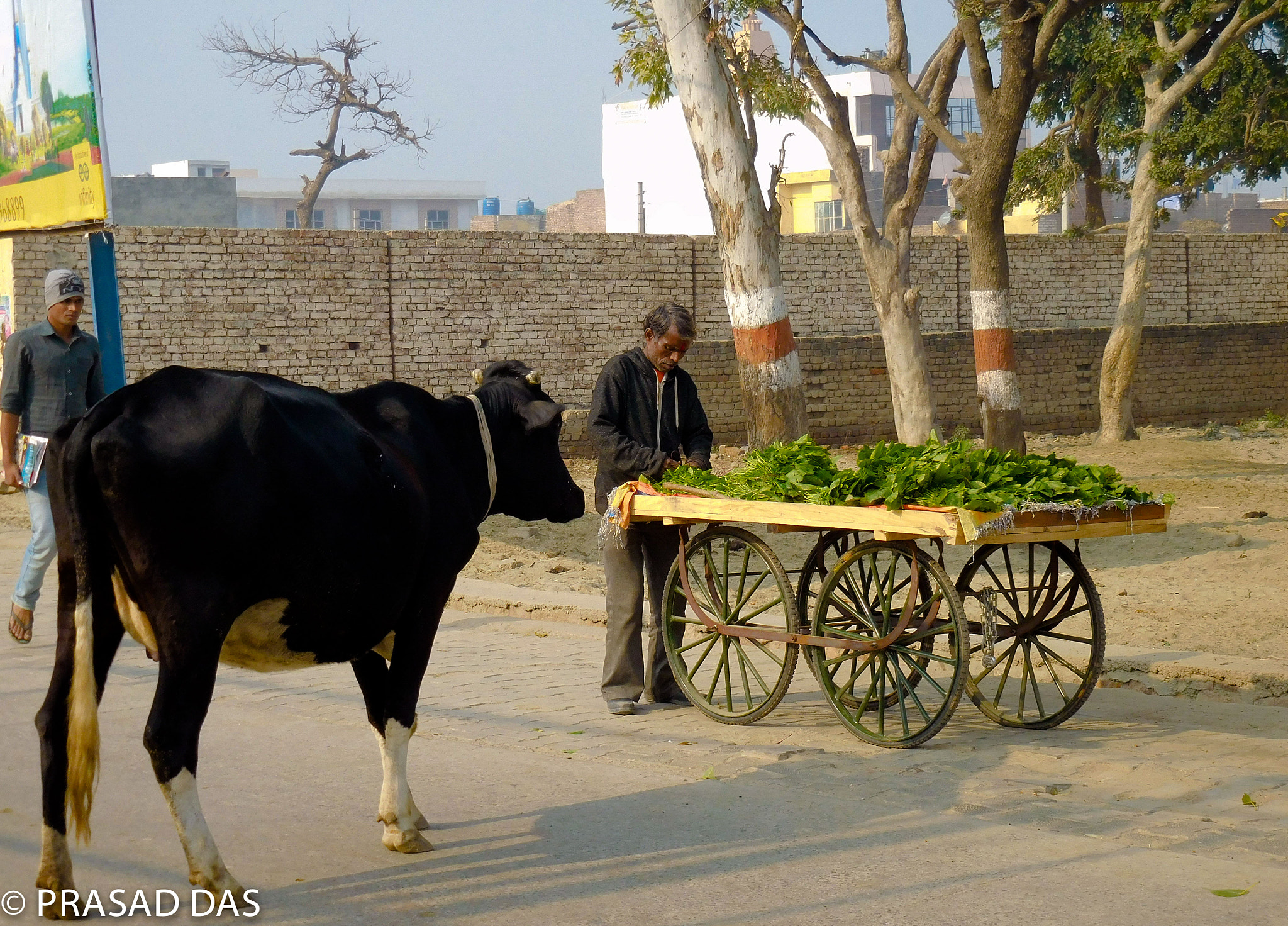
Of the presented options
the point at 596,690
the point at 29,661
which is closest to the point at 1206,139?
the point at 596,690

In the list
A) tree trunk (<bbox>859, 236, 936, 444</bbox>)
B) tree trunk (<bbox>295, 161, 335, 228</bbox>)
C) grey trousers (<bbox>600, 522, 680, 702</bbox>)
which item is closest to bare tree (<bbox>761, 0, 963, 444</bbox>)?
tree trunk (<bbox>859, 236, 936, 444</bbox>)

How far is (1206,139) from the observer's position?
2191cm

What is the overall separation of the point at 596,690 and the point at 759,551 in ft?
5.04

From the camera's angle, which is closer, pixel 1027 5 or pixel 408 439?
pixel 408 439

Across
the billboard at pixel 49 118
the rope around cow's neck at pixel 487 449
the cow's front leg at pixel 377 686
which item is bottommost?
the cow's front leg at pixel 377 686

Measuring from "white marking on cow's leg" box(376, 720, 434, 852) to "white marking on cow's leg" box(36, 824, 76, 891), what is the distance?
1066 millimetres

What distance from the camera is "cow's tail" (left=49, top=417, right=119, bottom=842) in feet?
13.4

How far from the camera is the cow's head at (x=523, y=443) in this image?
5.48 metres

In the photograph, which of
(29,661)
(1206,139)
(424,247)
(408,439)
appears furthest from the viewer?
(1206,139)

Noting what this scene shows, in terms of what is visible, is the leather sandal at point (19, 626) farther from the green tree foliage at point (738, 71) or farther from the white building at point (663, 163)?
the white building at point (663, 163)

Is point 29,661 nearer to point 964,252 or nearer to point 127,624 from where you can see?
point 127,624

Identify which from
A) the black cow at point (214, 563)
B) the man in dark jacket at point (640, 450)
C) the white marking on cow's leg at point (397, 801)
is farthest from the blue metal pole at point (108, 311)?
the white marking on cow's leg at point (397, 801)

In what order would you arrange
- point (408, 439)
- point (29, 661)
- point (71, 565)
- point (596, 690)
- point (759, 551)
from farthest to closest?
1. point (29, 661)
2. point (596, 690)
3. point (759, 551)
4. point (408, 439)
5. point (71, 565)

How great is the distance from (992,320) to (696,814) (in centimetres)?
1011
